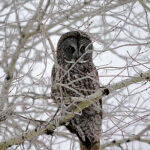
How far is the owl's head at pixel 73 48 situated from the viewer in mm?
4886

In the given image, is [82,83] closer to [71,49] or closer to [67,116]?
[71,49]

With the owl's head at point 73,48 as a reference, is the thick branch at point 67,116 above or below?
below

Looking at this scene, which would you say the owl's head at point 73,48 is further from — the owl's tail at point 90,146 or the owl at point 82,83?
the owl's tail at point 90,146

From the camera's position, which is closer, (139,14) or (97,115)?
(97,115)

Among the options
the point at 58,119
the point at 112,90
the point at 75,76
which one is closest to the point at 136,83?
the point at 112,90

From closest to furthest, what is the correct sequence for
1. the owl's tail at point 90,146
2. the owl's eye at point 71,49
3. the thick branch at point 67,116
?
the thick branch at point 67,116
the owl's tail at point 90,146
the owl's eye at point 71,49

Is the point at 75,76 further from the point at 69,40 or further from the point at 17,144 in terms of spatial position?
the point at 17,144

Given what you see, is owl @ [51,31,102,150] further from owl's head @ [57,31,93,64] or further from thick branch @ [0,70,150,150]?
thick branch @ [0,70,150,150]

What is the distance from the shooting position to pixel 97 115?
16.3ft

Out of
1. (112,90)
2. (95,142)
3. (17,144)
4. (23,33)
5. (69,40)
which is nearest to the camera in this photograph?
(112,90)

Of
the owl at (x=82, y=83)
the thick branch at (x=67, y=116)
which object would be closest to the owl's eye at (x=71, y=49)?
the owl at (x=82, y=83)

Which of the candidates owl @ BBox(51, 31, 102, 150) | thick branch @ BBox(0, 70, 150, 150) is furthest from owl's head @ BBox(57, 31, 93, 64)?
thick branch @ BBox(0, 70, 150, 150)

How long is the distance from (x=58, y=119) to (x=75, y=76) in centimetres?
124

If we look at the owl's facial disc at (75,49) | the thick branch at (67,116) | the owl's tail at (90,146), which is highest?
the owl's facial disc at (75,49)
